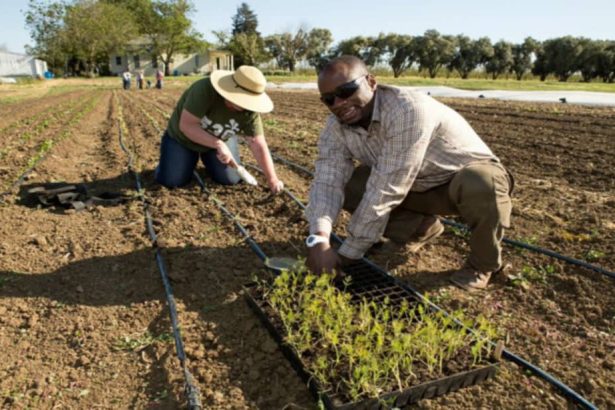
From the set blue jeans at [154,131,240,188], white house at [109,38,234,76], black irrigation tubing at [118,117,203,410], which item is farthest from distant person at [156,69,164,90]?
white house at [109,38,234,76]

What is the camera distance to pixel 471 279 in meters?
2.81

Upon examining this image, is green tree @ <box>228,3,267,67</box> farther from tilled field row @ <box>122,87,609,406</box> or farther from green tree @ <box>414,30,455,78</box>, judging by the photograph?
tilled field row @ <box>122,87,609,406</box>

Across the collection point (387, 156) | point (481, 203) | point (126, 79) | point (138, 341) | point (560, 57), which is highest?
point (560, 57)

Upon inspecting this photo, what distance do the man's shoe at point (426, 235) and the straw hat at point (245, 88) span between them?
5.33 feet

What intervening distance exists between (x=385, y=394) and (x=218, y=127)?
121 inches

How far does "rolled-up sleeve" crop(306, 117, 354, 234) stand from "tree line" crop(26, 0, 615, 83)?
150 feet

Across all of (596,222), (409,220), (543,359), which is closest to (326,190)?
(409,220)

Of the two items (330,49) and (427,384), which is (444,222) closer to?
(427,384)

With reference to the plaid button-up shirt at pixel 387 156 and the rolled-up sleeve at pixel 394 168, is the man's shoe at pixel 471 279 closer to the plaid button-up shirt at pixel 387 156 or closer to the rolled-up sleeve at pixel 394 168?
the plaid button-up shirt at pixel 387 156

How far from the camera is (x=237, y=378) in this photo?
2154 mm

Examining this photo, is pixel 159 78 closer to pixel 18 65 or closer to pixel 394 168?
pixel 394 168

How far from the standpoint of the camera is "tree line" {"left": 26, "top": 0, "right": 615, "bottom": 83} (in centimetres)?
4442

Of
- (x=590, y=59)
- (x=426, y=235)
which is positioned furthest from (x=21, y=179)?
(x=590, y=59)

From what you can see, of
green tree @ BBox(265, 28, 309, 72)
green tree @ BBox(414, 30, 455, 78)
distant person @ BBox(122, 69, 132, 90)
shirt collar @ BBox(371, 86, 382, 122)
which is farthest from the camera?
green tree @ BBox(265, 28, 309, 72)
